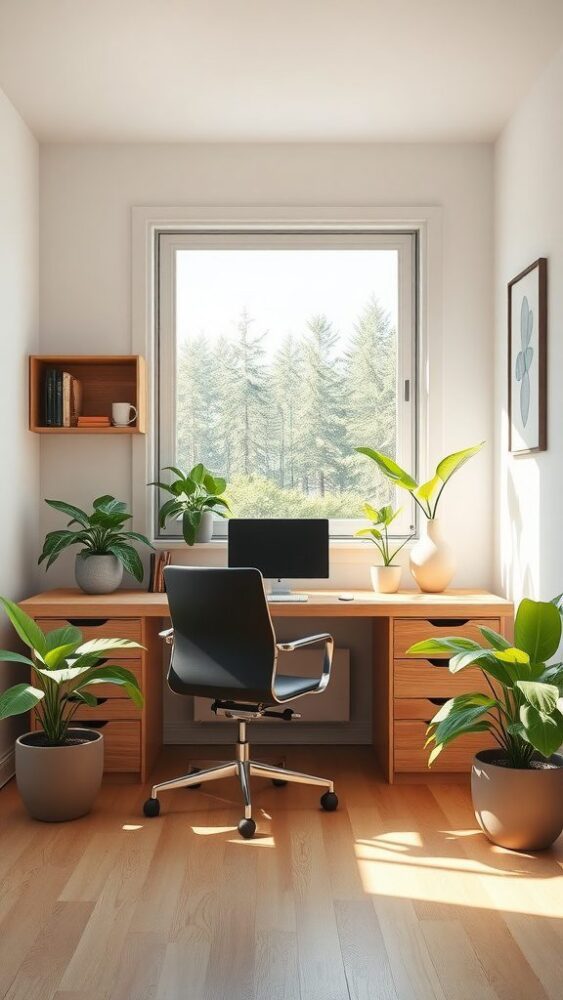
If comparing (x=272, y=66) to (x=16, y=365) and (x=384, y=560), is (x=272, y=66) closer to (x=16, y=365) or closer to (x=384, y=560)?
(x=16, y=365)

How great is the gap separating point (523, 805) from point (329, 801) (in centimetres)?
79

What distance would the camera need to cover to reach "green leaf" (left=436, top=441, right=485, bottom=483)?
3.96 metres

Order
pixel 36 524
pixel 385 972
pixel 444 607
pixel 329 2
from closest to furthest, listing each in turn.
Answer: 1. pixel 385 972
2. pixel 329 2
3. pixel 444 607
4. pixel 36 524

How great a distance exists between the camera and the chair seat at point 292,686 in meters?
3.29

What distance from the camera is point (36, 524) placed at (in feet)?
14.2

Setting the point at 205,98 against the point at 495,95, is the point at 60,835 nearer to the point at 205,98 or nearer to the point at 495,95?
the point at 205,98

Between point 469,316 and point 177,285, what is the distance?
1.44 metres

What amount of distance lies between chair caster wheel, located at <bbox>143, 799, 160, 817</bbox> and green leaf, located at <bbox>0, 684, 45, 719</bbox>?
1.85 ft

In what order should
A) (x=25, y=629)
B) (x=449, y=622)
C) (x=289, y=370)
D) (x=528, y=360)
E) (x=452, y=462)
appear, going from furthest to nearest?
(x=289, y=370), (x=452, y=462), (x=449, y=622), (x=528, y=360), (x=25, y=629)

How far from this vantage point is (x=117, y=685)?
379 centimetres

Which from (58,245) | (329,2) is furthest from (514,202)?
(58,245)

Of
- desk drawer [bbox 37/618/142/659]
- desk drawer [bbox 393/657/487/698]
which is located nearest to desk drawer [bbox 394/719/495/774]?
desk drawer [bbox 393/657/487/698]

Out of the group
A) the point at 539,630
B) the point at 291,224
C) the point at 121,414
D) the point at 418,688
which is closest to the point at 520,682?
the point at 539,630

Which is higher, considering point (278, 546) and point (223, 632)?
point (278, 546)
